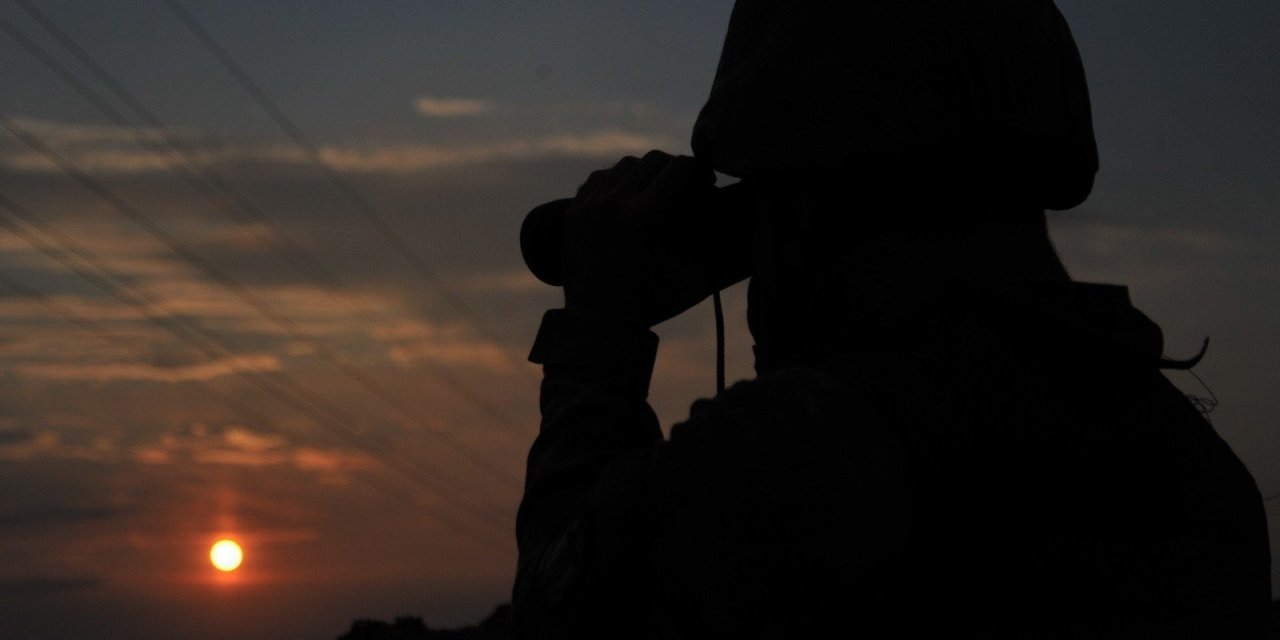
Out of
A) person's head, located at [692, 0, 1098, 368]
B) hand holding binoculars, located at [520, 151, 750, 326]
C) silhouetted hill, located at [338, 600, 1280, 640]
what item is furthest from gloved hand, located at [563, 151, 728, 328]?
silhouetted hill, located at [338, 600, 1280, 640]

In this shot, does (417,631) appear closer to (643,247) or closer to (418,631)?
(418,631)

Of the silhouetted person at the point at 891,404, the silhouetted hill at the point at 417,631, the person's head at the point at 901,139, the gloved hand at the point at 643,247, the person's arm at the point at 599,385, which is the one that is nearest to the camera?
the silhouetted person at the point at 891,404

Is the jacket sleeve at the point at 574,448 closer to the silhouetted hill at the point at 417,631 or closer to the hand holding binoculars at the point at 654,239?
the hand holding binoculars at the point at 654,239

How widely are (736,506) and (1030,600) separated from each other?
0.45 meters

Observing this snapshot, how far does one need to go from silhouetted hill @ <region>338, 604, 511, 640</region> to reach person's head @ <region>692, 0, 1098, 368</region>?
7.61 m

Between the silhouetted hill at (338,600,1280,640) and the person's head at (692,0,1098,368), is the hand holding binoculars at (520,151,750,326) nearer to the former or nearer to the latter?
the person's head at (692,0,1098,368)

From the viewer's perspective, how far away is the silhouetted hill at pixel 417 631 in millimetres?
9828

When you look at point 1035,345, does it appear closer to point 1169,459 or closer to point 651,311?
point 1169,459

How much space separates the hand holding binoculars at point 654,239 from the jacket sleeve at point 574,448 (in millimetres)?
75

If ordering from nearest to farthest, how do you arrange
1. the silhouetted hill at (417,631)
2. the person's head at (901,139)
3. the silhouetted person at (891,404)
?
1. the silhouetted person at (891,404)
2. the person's head at (901,139)
3. the silhouetted hill at (417,631)

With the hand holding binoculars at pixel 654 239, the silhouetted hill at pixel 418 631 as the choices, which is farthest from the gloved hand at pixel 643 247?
the silhouetted hill at pixel 418 631

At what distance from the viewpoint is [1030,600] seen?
1.81 metres

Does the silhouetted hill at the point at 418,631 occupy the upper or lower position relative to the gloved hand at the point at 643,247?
lower

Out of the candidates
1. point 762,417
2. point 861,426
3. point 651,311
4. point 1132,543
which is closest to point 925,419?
point 861,426
